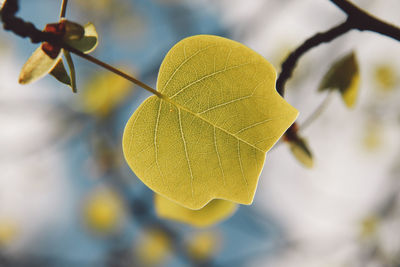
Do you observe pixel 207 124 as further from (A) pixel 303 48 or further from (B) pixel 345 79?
(B) pixel 345 79

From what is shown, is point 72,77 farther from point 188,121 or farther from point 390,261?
point 390,261

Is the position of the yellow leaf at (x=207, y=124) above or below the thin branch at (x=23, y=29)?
below

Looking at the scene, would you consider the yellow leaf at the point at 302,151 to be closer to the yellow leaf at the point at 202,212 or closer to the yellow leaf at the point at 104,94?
the yellow leaf at the point at 202,212

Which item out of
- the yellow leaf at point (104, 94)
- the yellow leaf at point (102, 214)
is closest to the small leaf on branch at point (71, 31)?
the yellow leaf at point (104, 94)

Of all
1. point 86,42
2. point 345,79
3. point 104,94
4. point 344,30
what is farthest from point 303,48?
point 104,94

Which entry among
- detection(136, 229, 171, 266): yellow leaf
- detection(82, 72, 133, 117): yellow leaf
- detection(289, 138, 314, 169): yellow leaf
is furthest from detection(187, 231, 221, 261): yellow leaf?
detection(289, 138, 314, 169): yellow leaf

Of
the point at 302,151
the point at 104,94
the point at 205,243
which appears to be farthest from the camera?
the point at 205,243
